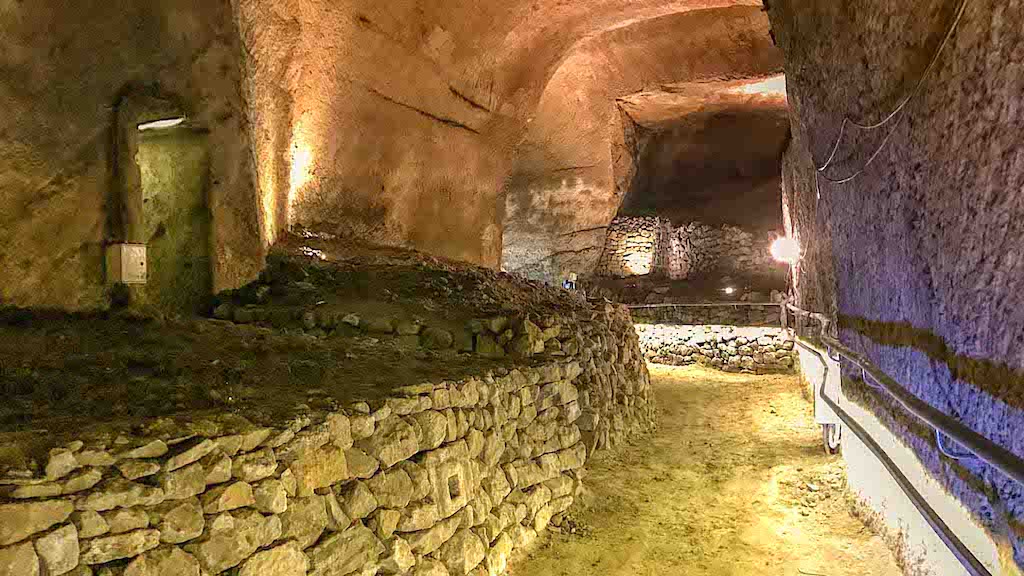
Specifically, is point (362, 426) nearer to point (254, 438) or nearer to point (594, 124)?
point (254, 438)

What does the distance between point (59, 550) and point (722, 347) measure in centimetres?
1415

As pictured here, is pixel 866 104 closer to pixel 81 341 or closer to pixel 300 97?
pixel 81 341

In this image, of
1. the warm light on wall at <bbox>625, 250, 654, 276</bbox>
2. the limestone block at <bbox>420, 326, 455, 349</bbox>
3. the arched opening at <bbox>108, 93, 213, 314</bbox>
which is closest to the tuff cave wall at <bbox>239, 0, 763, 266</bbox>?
the arched opening at <bbox>108, 93, 213, 314</bbox>

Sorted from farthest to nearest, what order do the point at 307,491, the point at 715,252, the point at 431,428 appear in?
the point at 715,252, the point at 431,428, the point at 307,491

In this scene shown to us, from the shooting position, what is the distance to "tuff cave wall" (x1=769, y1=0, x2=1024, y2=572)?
101 inches

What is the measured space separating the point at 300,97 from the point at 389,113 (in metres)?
1.73

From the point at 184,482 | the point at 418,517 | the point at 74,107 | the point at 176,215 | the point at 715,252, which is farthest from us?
the point at 715,252

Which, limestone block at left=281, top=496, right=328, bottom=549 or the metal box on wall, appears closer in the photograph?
limestone block at left=281, top=496, right=328, bottom=549

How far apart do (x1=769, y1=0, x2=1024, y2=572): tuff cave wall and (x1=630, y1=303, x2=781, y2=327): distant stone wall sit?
34.0 ft

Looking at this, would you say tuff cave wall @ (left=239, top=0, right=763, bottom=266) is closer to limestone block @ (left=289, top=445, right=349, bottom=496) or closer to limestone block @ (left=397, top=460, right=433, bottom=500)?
limestone block @ (left=397, top=460, right=433, bottom=500)

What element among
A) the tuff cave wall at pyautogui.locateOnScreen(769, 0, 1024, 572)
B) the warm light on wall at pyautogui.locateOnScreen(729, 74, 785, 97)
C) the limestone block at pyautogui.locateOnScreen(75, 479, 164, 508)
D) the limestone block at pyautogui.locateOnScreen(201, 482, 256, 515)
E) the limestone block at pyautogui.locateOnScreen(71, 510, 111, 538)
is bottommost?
the limestone block at pyautogui.locateOnScreen(201, 482, 256, 515)

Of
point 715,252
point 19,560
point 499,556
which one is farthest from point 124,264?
point 715,252

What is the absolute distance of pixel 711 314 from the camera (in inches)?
635

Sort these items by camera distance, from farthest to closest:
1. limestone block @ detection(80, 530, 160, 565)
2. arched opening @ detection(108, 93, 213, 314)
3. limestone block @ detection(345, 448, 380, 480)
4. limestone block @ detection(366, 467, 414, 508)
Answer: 1. arched opening @ detection(108, 93, 213, 314)
2. limestone block @ detection(366, 467, 414, 508)
3. limestone block @ detection(345, 448, 380, 480)
4. limestone block @ detection(80, 530, 160, 565)
